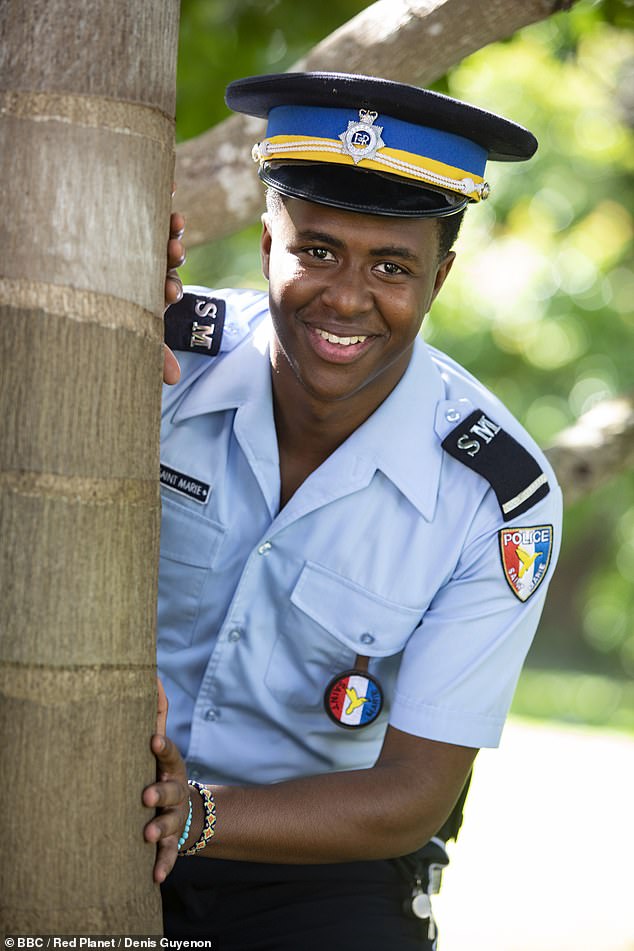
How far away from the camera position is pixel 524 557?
213 cm

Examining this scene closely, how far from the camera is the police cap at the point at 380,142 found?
1.95m

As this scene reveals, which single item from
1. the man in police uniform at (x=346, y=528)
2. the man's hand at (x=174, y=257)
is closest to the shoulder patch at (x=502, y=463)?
the man in police uniform at (x=346, y=528)

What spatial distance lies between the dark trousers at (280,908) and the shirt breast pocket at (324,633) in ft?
1.02

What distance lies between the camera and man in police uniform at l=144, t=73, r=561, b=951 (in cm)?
201

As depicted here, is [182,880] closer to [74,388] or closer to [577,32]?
[74,388]

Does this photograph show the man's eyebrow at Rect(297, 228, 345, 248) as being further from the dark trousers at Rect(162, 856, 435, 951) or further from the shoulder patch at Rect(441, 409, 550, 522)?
the dark trousers at Rect(162, 856, 435, 951)

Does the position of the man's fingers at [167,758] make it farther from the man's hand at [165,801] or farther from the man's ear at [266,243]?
the man's ear at [266,243]

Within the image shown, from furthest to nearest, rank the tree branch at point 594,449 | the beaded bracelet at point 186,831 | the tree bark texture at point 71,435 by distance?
the tree branch at point 594,449 < the beaded bracelet at point 186,831 < the tree bark texture at point 71,435

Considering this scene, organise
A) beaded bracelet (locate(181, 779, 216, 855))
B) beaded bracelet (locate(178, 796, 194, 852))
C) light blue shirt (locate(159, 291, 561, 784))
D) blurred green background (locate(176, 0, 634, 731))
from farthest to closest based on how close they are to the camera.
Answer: blurred green background (locate(176, 0, 634, 731))
light blue shirt (locate(159, 291, 561, 784))
beaded bracelet (locate(181, 779, 216, 855))
beaded bracelet (locate(178, 796, 194, 852))

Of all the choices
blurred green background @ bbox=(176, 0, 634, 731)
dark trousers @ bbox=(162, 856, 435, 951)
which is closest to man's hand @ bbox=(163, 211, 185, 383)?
dark trousers @ bbox=(162, 856, 435, 951)

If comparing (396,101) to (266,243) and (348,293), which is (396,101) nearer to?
(348,293)

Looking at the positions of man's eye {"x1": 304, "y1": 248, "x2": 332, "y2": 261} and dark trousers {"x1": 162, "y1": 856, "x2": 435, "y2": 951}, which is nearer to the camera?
man's eye {"x1": 304, "y1": 248, "x2": 332, "y2": 261}

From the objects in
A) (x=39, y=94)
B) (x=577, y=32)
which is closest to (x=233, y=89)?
(x=39, y=94)

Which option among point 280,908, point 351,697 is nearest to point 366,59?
point 351,697
